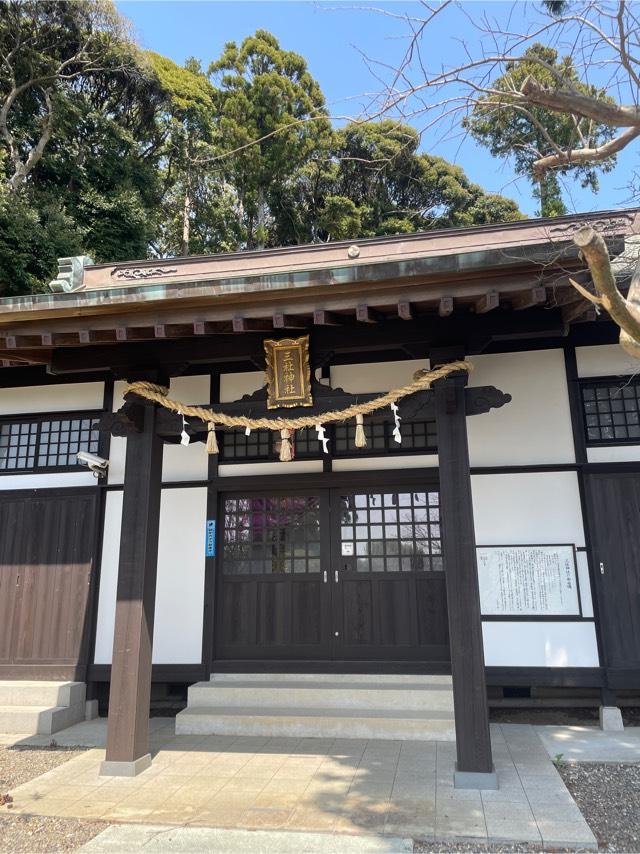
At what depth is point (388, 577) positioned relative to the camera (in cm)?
659

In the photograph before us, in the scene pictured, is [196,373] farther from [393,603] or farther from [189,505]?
[393,603]

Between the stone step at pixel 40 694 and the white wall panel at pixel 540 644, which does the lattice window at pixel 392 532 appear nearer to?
the white wall panel at pixel 540 644

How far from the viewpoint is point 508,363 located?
21.5 ft

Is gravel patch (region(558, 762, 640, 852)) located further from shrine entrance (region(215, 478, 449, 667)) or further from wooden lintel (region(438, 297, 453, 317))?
wooden lintel (region(438, 297, 453, 317))

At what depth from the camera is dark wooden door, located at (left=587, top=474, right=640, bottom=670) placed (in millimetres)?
5828

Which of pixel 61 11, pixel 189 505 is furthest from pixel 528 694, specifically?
pixel 61 11

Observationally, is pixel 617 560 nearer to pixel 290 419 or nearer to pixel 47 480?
pixel 290 419

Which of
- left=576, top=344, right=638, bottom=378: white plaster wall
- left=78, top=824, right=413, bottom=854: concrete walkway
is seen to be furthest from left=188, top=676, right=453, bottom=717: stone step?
left=576, top=344, right=638, bottom=378: white plaster wall

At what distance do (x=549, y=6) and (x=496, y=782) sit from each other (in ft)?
18.5

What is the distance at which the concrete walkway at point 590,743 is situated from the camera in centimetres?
503

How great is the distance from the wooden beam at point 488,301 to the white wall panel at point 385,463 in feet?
7.77

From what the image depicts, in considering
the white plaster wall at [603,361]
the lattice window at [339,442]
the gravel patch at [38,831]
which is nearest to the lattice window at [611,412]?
the white plaster wall at [603,361]

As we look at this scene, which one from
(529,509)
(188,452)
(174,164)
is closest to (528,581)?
(529,509)

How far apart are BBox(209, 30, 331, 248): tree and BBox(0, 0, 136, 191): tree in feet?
13.7
